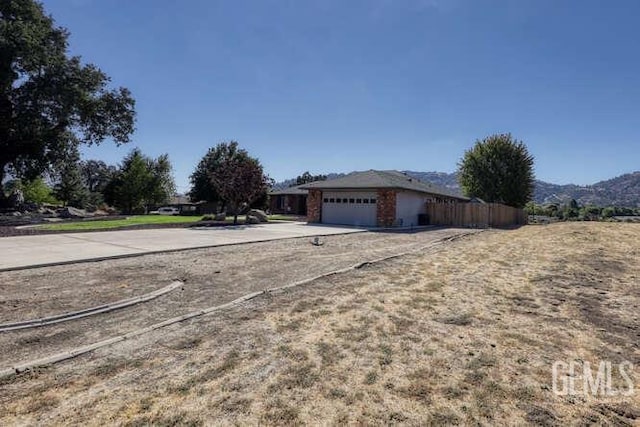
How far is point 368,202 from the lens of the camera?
83.3 feet

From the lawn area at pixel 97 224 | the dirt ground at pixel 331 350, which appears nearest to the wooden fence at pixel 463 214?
the lawn area at pixel 97 224

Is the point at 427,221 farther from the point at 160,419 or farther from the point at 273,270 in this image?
the point at 160,419

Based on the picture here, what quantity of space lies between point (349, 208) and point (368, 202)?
162cm

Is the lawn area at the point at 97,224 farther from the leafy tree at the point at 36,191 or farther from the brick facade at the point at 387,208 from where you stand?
the leafy tree at the point at 36,191

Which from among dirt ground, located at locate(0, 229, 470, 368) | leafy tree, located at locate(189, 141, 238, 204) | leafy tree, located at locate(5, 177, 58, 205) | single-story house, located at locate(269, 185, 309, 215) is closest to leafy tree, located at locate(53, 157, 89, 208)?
leafy tree, located at locate(5, 177, 58, 205)

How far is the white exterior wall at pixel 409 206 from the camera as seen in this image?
82.9 feet

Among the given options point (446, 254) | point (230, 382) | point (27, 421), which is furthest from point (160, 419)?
point (446, 254)

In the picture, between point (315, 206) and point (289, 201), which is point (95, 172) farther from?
point (315, 206)

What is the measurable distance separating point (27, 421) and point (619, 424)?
4.71 meters

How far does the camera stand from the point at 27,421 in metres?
2.74

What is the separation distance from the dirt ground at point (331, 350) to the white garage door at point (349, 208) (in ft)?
55.7

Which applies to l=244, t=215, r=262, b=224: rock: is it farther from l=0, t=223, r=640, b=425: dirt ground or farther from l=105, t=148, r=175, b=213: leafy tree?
l=105, t=148, r=175, b=213: leafy tree

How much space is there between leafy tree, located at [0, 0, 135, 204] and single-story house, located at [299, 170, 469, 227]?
56.0 ft

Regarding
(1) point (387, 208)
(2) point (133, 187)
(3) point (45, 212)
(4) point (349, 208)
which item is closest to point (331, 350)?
(1) point (387, 208)
